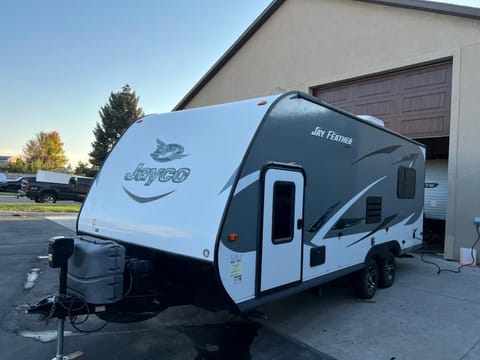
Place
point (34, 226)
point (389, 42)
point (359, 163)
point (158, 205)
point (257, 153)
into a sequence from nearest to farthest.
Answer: point (257, 153) < point (158, 205) < point (359, 163) < point (389, 42) < point (34, 226)

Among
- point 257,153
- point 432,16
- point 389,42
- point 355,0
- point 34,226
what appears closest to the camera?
point 257,153

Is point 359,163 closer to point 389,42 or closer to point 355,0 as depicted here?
point 389,42

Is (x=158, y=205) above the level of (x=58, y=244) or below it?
above

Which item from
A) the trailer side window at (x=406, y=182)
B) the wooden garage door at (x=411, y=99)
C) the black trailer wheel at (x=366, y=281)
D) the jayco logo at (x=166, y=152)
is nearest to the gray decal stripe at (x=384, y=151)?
the trailer side window at (x=406, y=182)

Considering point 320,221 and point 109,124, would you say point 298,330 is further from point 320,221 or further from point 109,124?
point 109,124

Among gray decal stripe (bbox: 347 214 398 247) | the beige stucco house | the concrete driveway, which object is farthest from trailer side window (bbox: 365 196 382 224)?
the beige stucco house

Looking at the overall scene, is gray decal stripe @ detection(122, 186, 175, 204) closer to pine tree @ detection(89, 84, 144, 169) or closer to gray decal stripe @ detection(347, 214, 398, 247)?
gray decal stripe @ detection(347, 214, 398, 247)

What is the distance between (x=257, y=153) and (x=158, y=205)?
1.25 m

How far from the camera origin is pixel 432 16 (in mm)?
9969

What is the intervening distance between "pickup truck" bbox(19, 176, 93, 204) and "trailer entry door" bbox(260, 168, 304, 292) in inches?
833

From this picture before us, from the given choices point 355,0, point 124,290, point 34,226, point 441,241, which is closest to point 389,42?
point 355,0

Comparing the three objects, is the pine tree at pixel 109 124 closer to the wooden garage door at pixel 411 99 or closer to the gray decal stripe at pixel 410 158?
the wooden garage door at pixel 411 99

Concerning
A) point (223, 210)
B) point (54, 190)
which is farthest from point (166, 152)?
point (54, 190)

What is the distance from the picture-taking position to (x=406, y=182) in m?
7.44
